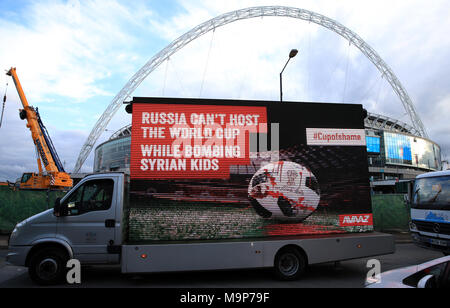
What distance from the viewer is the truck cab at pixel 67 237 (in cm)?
607

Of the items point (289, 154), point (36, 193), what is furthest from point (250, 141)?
point (36, 193)

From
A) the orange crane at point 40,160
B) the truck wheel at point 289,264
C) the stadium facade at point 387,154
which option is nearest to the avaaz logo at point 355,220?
the truck wheel at point 289,264

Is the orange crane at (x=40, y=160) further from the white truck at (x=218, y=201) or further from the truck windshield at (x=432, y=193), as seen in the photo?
the truck windshield at (x=432, y=193)

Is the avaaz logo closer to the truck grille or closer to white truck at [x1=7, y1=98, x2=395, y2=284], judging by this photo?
white truck at [x1=7, y1=98, x2=395, y2=284]

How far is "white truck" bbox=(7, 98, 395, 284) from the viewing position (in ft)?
20.1

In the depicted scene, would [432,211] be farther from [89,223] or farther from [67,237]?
[67,237]

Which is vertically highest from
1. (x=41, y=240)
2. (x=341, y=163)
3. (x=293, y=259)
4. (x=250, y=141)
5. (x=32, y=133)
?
(x=32, y=133)

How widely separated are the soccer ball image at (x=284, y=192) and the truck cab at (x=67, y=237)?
11.3ft

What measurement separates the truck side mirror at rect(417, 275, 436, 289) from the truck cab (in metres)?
5.75

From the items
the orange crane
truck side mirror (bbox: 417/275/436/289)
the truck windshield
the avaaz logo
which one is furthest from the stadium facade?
truck side mirror (bbox: 417/275/436/289)

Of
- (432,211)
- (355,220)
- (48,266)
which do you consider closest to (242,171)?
(355,220)

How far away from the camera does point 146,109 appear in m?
6.80
